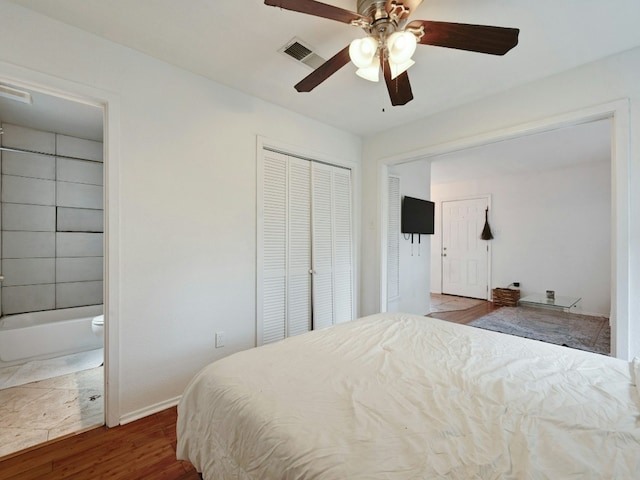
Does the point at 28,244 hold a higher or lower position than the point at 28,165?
lower

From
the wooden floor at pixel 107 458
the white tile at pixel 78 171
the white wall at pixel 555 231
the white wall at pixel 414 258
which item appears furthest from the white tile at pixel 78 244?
the white wall at pixel 555 231

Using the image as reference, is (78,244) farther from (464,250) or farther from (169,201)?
(464,250)

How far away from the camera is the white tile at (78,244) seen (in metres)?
3.47

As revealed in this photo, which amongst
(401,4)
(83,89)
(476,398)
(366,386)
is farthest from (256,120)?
(476,398)

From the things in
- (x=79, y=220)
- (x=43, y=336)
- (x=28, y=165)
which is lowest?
(x=43, y=336)

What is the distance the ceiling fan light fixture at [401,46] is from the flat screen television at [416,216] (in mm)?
2853

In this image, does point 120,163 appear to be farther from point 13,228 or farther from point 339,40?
point 13,228

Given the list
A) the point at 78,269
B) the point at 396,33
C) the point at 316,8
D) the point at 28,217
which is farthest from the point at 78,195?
the point at 396,33

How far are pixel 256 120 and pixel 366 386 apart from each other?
7.72ft

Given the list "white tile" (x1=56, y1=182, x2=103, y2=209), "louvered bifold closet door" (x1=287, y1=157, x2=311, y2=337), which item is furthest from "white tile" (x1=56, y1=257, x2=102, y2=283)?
"louvered bifold closet door" (x1=287, y1=157, x2=311, y2=337)

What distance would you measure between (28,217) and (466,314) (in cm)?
604

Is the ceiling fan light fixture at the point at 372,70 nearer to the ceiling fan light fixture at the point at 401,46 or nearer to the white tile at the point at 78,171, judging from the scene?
the ceiling fan light fixture at the point at 401,46

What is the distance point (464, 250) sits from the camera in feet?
20.8

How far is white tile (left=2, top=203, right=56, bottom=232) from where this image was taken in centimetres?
312
